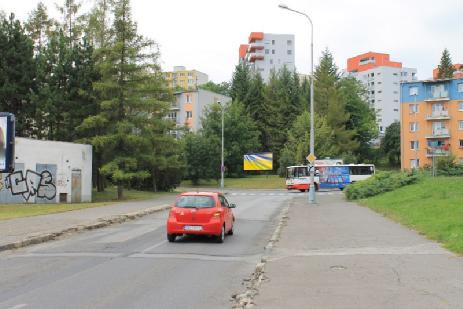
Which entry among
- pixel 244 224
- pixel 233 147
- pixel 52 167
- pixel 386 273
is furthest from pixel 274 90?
pixel 386 273

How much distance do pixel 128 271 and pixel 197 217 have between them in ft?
16.3

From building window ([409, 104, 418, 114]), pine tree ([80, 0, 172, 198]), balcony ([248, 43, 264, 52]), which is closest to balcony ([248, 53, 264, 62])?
balcony ([248, 43, 264, 52])

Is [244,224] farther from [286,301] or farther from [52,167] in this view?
[52,167]

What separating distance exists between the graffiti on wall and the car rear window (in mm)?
20614

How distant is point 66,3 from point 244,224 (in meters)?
33.7

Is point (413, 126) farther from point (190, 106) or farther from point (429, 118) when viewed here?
point (190, 106)

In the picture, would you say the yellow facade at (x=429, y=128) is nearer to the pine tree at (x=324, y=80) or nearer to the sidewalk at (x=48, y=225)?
the pine tree at (x=324, y=80)

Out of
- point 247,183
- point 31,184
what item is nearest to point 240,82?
point 247,183

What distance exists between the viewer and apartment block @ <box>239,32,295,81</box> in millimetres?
136000

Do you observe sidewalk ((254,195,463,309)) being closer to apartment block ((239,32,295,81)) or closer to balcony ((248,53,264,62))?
balcony ((248,53,264,62))

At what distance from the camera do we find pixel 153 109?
129 feet

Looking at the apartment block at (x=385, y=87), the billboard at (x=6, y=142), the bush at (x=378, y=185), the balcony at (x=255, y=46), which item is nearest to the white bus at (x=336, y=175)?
the bush at (x=378, y=185)

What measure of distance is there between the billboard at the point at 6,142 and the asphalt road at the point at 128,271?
20.9ft

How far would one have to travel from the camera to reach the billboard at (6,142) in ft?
70.8
